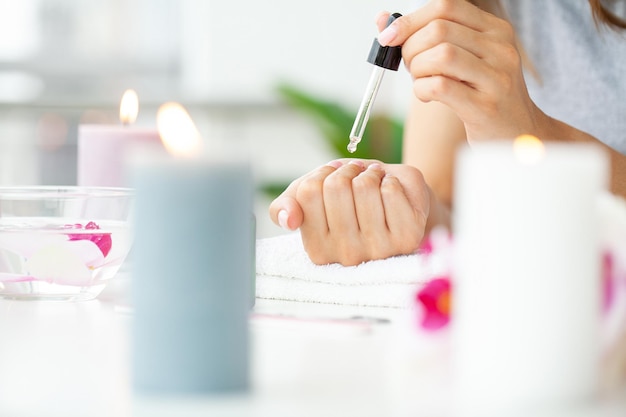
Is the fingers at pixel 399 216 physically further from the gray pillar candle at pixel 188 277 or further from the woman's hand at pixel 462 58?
the gray pillar candle at pixel 188 277

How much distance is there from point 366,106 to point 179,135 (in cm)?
53

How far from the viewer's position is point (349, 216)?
83 centimetres

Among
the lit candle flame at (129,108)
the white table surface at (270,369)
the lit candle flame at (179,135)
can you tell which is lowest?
the white table surface at (270,369)

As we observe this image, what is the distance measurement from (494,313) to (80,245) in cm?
43

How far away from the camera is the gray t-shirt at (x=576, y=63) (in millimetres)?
1473

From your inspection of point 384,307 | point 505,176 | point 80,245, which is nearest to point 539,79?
point 384,307

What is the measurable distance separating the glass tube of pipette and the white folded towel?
0.15 meters

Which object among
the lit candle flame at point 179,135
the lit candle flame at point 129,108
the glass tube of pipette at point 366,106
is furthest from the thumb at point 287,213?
the lit candle flame at point 179,135

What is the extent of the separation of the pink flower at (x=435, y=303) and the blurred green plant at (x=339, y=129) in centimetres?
245

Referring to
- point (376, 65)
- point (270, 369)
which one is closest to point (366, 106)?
point (376, 65)

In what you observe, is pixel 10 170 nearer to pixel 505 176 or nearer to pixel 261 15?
pixel 261 15

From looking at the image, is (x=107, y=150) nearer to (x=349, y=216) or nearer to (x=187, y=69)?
(x=349, y=216)

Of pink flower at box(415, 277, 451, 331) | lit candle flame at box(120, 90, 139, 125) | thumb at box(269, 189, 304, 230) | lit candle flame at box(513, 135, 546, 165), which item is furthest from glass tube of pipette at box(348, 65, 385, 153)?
lit candle flame at box(513, 135, 546, 165)

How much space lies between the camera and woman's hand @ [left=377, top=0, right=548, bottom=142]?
2.98 ft
